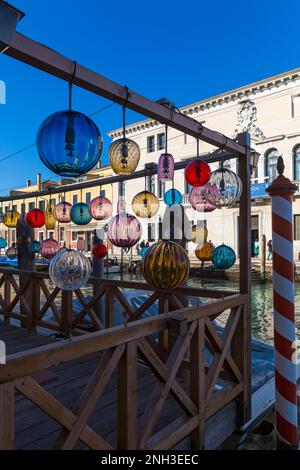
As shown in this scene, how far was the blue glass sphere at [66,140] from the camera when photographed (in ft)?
6.50

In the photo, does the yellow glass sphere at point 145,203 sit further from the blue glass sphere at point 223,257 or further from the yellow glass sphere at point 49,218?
the yellow glass sphere at point 49,218

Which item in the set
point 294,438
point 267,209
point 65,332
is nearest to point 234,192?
point 294,438

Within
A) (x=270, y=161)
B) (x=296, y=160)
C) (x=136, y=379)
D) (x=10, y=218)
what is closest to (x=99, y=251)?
(x=10, y=218)

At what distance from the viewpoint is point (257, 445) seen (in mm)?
3225

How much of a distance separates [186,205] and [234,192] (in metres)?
23.5

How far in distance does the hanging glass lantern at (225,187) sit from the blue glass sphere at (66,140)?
160cm

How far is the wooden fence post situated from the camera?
2.09 meters

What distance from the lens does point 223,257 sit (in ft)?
15.5

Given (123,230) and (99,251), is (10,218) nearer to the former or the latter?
(99,251)

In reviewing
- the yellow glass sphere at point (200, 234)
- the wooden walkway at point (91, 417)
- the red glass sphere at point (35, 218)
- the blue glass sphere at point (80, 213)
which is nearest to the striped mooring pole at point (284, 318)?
the wooden walkway at point (91, 417)

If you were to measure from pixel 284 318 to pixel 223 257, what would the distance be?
5.95 feet

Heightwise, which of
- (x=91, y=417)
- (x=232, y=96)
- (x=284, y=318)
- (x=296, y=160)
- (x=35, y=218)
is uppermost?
(x=232, y=96)

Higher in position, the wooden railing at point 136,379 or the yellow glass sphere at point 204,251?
the yellow glass sphere at point 204,251

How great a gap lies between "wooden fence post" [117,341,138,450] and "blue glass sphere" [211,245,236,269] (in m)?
2.82
